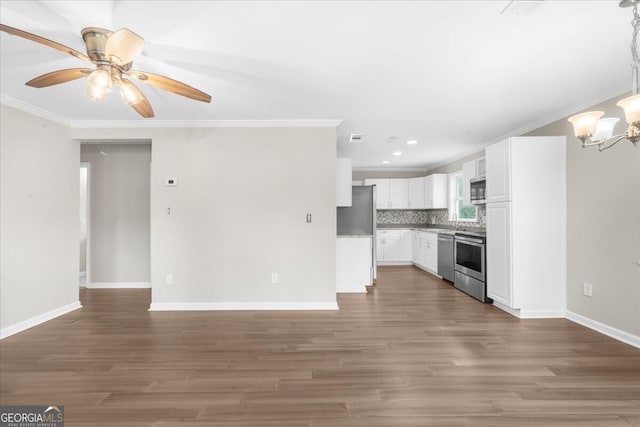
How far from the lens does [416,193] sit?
25.7 ft

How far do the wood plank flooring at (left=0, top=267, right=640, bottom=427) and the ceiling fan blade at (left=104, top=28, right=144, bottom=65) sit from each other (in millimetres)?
2136

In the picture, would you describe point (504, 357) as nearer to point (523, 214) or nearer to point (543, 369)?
point (543, 369)

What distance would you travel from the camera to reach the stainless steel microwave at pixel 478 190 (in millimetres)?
4660

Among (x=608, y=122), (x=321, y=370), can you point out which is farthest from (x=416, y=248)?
(x=608, y=122)

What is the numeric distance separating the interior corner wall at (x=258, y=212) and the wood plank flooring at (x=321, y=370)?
0.43 m

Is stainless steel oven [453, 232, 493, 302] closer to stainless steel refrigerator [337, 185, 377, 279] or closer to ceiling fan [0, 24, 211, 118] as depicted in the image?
stainless steel refrigerator [337, 185, 377, 279]

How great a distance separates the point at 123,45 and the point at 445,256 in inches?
219

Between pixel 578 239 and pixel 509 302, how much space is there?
105 centimetres

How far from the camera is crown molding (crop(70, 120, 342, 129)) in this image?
413 centimetres

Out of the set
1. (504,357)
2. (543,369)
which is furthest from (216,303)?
(543,369)

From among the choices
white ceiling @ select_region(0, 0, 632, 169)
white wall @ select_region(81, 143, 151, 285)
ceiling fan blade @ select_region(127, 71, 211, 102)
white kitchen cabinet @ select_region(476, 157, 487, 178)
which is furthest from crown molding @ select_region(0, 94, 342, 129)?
white kitchen cabinet @ select_region(476, 157, 487, 178)

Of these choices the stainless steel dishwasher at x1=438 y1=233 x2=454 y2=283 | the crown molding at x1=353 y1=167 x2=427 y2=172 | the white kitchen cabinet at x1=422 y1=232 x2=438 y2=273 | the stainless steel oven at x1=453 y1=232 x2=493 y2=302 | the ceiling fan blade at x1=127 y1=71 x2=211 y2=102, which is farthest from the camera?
the crown molding at x1=353 y1=167 x2=427 y2=172

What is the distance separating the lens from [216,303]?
4172mm

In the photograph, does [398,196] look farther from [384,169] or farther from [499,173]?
[499,173]
